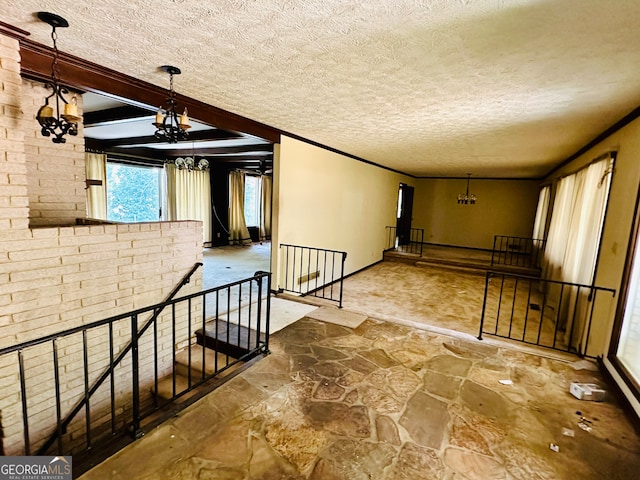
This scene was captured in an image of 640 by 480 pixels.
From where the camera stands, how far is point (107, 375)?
2893 millimetres

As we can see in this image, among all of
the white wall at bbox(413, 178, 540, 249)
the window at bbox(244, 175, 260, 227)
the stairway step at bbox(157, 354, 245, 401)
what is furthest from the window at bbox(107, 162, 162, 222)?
the white wall at bbox(413, 178, 540, 249)

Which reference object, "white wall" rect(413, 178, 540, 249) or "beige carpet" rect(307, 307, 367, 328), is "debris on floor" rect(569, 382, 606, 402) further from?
"white wall" rect(413, 178, 540, 249)

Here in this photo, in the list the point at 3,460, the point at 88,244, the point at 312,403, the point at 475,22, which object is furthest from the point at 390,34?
the point at 3,460

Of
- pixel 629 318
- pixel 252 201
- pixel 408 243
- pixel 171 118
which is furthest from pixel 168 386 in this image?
pixel 408 243

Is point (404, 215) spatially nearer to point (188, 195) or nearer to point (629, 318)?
point (188, 195)

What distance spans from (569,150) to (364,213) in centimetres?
402

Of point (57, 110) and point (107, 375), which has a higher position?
point (57, 110)

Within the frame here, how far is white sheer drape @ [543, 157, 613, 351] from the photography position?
11.7 ft

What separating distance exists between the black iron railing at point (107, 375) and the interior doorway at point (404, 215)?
7981 millimetres

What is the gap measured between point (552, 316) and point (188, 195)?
863 cm

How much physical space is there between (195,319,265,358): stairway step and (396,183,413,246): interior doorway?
7826 mm

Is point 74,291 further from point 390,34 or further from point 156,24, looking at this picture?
point 390,34

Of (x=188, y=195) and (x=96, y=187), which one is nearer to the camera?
(x=96, y=187)

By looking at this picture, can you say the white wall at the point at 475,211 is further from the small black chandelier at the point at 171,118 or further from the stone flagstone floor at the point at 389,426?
the small black chandelier at the point at 171,118
